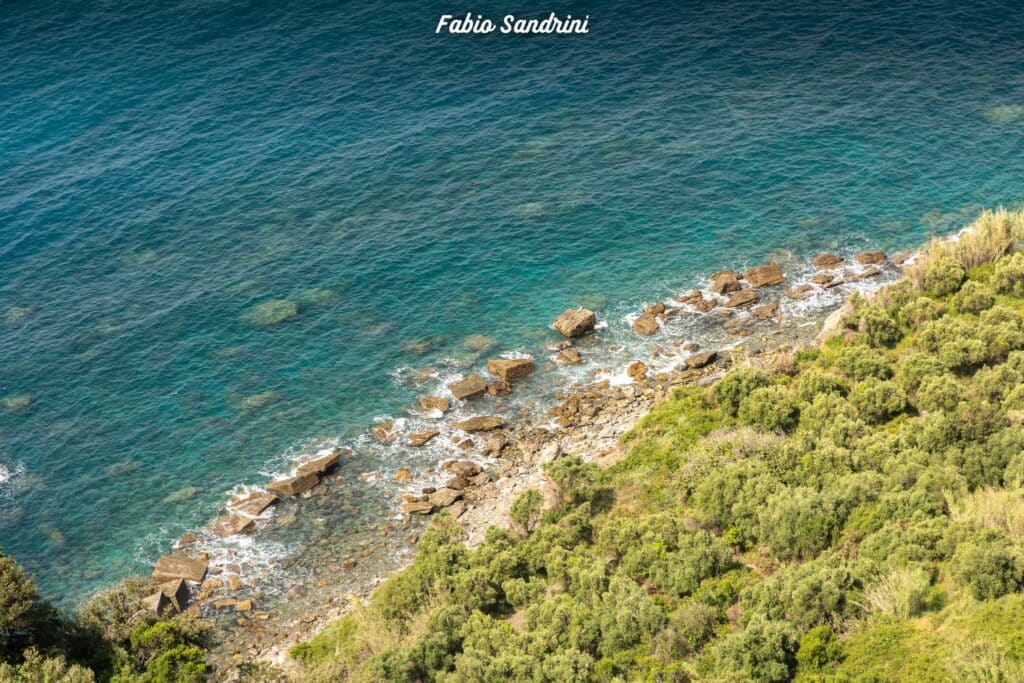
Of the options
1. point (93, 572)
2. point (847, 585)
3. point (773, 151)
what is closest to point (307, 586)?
point (93, 572)

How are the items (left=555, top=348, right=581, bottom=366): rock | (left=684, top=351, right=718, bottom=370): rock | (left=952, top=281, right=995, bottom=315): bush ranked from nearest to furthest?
(left=952, top=281, right=995, bottom=315): bush
(left=684, top=351, right=718, bottom=370): rock
(left=555, top=348, right=581, bottom=366): rock

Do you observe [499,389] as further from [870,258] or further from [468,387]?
[870,258]

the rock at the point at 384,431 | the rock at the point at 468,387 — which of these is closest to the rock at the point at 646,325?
the rock at the point at 468,387

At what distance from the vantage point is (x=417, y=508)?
65.9 m

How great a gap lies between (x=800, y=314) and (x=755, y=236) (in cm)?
1367

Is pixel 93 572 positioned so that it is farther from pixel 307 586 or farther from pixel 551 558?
pixel 551 558

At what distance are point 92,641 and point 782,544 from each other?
3940 centimetres

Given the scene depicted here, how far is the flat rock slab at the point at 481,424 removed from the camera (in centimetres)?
7238

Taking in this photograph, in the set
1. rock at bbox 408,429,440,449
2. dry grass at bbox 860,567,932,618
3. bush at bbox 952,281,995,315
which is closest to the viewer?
dry grass at bbox 860,567,932,618

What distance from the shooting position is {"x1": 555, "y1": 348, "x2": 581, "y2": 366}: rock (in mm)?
77806

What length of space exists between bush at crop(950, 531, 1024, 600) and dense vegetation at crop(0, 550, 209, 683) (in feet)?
135

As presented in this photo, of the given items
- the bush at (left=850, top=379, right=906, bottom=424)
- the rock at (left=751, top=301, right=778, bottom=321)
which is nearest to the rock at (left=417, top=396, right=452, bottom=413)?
the rock at (left=751, top=301, right=778, bottom=321)

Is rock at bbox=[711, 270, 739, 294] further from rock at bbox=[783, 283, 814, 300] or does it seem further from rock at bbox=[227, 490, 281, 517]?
rock at bbox=[227, 490, 281, 517]

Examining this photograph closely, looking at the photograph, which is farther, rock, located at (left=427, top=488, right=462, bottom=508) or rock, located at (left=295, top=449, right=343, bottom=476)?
rock, located at (left=295, top=449, right=343, bottom=476)
